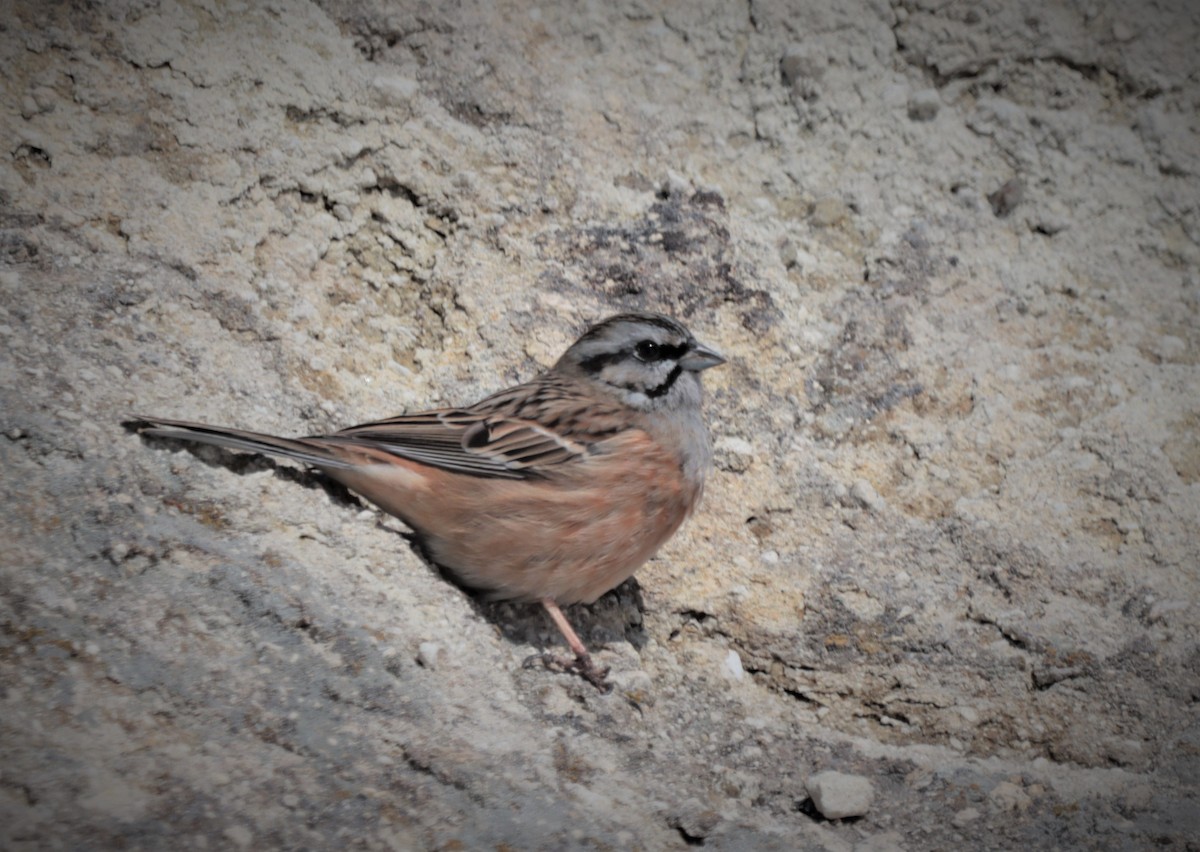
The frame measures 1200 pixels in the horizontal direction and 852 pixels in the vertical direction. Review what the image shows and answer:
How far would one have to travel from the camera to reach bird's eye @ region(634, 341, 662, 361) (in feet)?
14.2

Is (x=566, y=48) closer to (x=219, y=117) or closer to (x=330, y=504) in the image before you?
(x=219, y=117)

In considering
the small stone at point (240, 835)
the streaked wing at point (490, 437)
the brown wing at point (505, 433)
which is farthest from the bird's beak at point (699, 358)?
the small stone at point (240, 835)

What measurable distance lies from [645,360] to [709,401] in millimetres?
487

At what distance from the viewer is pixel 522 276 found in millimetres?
4715

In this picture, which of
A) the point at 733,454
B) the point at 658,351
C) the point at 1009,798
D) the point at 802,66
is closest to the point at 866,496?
the point at 733,454

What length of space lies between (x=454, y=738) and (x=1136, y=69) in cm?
472

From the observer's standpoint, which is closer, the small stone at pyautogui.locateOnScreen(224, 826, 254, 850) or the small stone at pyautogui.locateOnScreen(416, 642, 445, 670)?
the small stone at pyautogui.locateOnScreen(224, 826, 254, 850)

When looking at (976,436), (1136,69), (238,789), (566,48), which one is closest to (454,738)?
(238,789)

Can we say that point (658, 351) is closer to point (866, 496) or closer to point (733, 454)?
point (733, 454)

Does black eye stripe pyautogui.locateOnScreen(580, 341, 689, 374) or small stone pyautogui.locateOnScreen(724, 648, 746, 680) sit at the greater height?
black eye stripe pyautogui.locateOnScreen(580, 341, 689, 374)

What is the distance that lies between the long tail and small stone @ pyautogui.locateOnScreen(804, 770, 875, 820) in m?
1.86

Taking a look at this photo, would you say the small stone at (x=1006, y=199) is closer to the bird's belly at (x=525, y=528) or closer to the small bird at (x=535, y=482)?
the small bird at (x=535, y=482)

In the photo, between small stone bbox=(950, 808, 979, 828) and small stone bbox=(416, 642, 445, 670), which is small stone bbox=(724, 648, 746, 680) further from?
small stone bbox=(416, 642, 445, 670)

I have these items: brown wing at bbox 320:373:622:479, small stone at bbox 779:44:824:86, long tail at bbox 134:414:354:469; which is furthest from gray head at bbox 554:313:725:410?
small stone at bbox 779:44:824:86
